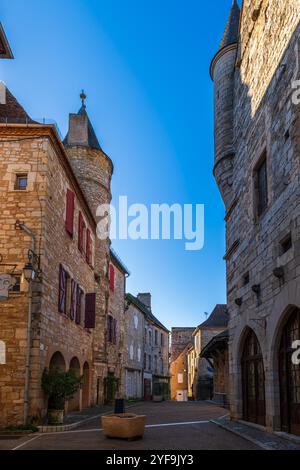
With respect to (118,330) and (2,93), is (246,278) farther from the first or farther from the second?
(118,330)

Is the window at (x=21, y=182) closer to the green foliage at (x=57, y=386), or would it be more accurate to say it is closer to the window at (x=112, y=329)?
the green foliage at (x=57, y=386)

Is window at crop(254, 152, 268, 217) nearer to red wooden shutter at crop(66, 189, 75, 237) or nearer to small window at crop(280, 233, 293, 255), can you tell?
small window at crop(280, 233, 293, 255)

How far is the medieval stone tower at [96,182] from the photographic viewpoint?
22.5 m

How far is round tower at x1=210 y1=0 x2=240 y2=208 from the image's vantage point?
51.2 ft

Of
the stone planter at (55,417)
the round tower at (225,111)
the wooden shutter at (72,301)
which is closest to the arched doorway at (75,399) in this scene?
the wooden shutter at (72,301)

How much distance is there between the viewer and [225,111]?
1592cm

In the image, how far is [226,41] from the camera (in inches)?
654

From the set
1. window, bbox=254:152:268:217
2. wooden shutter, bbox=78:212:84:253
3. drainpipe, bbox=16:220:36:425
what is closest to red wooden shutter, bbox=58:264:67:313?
drainpipe, bbox=16:220:36:425

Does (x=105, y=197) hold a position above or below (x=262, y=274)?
above

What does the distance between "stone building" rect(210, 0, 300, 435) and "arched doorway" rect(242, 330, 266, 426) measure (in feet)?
0.08

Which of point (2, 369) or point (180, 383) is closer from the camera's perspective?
point (2, 369)
